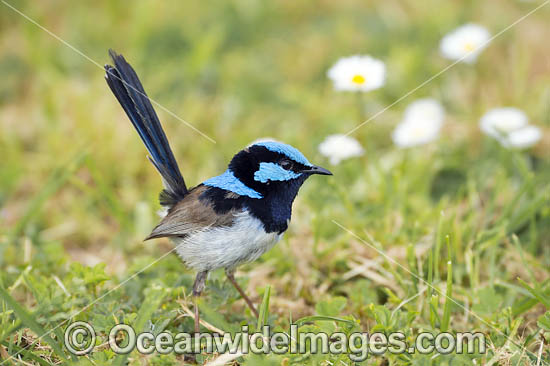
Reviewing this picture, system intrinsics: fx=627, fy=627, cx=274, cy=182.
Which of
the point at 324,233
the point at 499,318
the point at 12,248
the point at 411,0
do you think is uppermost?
the point at 411,0

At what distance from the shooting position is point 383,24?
19.9ft

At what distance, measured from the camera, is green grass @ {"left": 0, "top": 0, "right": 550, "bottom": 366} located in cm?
290

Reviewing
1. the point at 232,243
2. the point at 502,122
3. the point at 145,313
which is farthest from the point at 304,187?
the point at 145,313

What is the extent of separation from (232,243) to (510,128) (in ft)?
7.94

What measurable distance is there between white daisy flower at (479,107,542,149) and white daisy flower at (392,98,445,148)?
32 cm

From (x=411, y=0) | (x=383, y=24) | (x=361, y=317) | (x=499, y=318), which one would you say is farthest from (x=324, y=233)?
(x=411, y=0)

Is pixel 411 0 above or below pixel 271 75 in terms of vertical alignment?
above

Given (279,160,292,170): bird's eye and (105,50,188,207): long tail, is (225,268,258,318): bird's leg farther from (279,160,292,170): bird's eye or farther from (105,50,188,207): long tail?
(279,160,292,170): bird's eye

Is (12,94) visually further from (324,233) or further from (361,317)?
(361,317)

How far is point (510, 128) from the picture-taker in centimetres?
423

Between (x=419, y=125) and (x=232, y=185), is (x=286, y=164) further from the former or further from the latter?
(x=419, y=125)

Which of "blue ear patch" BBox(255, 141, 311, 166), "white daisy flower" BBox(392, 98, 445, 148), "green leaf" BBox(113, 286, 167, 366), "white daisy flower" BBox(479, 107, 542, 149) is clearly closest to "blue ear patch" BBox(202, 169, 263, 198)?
"blue ear patch" BBox(255, 141, 311, 166)

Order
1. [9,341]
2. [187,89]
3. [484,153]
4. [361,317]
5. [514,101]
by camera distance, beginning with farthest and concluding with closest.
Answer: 1. [187,89]
2. [514,101]
3. [484,153]
4. [361,317]
5. [9,341]

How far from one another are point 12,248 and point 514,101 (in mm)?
3720
